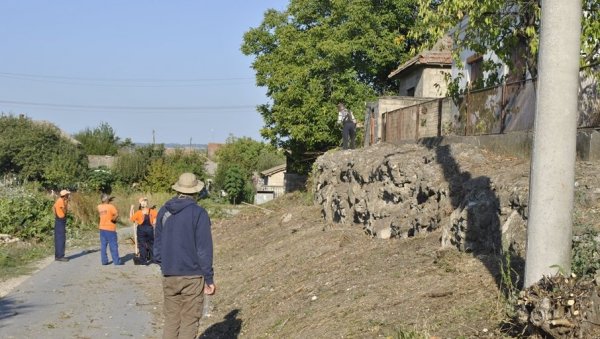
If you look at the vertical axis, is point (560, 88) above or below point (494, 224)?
above

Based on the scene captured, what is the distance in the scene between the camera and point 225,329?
33.0 ft

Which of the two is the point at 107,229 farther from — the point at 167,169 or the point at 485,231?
the point at 167,169

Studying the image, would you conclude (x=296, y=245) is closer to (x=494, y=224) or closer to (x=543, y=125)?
(x=494, y=224)

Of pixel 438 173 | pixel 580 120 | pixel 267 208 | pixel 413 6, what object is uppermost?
pixel 413 6

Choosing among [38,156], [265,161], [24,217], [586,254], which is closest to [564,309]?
[586,254]

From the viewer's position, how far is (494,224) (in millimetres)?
8641

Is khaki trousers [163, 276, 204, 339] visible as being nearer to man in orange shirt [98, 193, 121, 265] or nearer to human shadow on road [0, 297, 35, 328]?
human shadow on road [0, 297, 35, 328]

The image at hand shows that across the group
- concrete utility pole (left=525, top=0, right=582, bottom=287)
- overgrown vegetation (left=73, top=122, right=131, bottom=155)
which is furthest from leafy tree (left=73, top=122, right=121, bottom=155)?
concrete utility pole (left=525, top=0, right=582, bottom=287)

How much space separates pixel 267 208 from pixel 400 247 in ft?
55.4

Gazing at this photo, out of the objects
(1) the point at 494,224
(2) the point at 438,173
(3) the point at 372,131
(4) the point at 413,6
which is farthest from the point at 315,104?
(1) the point at 494,224

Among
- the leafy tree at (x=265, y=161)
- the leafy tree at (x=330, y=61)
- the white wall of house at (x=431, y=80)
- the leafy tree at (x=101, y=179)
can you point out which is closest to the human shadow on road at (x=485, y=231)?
the white wall of house at (x=431, y=80)

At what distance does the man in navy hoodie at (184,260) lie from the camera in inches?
295

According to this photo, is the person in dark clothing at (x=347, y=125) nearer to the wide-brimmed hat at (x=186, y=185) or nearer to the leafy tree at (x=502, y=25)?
the leafy tree at (x=502, y=25)

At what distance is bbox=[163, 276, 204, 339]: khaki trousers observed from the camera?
756 cm
